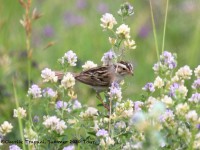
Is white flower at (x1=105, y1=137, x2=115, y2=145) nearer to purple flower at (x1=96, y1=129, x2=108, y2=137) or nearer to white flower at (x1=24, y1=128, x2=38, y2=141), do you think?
purple flower at (x1=96, y1=129, x2=108, y2=137)

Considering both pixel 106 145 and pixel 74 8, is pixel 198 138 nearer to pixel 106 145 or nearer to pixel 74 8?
pixel 106 145

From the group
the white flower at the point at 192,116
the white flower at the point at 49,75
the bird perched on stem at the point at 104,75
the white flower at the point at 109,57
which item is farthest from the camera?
the bird perched on stem at the point at 104,75

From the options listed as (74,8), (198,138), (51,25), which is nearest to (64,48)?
(51,25)

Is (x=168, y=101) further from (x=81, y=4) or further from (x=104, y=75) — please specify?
(x=81, y=4)

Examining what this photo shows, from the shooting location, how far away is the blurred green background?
24.0 ft

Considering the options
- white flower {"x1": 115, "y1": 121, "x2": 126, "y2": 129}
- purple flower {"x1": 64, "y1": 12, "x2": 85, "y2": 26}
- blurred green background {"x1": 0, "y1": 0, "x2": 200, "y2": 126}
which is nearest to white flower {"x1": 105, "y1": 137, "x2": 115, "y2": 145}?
white flower {"x1": 115, "y1": 121, "x2": 126, "y2": 129}

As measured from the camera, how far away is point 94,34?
855cm

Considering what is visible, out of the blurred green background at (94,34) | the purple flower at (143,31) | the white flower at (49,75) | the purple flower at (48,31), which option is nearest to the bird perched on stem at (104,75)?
the white flower at (49,75)

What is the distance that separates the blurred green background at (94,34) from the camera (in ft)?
24.0

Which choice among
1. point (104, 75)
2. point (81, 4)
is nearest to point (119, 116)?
point (104, 75)

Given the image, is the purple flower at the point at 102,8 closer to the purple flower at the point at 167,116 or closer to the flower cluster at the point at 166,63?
the flower cluster at the point at 166,63

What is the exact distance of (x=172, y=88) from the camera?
351cm

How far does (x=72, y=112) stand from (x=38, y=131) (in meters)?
0.25

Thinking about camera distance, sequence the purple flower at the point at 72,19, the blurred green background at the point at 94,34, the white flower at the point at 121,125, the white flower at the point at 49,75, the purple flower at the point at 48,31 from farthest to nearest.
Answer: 1. the purple flower at the point at 72,19
2. the purple flower at the point at 48,31
3. the blurred green background at the point at 94,34
4. the white flower at the point at 49,75
5. the white flower at the point at 121,125
